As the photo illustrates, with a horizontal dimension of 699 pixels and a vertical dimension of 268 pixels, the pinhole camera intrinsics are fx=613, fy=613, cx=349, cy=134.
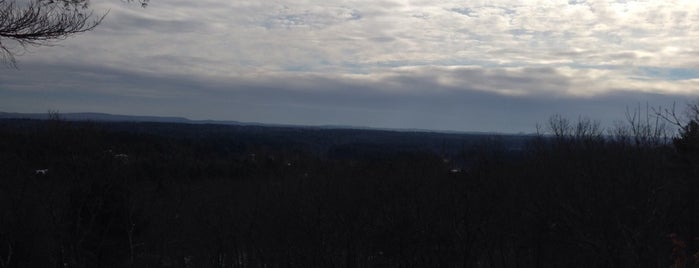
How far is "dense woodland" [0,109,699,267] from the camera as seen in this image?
57.9 ft

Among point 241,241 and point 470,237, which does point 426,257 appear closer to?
point 470,237

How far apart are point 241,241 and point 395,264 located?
7.66 m

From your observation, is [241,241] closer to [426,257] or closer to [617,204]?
[426,257]

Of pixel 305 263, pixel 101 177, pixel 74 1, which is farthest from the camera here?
pixel 305 263

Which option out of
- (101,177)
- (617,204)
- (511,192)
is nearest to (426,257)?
(511,192)

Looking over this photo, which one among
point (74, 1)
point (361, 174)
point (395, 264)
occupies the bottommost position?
point (395, 264)

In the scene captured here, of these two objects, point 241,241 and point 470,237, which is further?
point 241,241

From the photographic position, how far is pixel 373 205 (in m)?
28.2

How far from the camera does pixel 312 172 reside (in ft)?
107

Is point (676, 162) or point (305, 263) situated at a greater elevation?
point (676, 162)

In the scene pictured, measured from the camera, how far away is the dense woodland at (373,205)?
57.9 feet

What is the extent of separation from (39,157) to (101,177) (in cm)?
192

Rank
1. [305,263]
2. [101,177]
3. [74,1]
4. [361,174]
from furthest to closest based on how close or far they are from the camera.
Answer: [361,174] → [305,263] → [101,177] → [74,1]

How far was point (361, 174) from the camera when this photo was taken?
31.9 meters
